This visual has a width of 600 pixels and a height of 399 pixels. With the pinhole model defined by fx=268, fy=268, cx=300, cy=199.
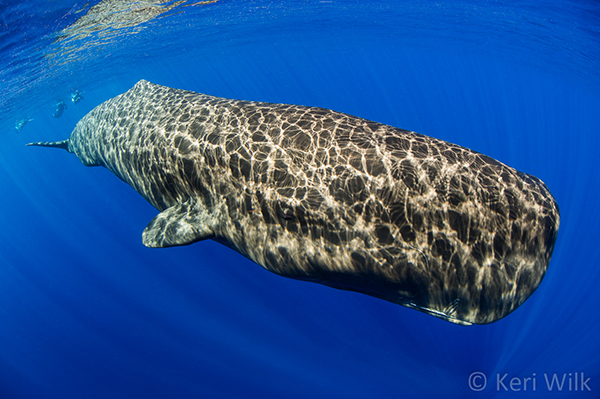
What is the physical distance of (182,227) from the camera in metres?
4.52

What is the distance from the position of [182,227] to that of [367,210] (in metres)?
3.07

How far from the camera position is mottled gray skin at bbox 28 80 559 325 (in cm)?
318

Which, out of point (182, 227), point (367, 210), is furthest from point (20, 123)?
point (367, 210)

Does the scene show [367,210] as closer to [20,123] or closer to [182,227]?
[182,227]

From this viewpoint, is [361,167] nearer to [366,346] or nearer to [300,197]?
[300,197]

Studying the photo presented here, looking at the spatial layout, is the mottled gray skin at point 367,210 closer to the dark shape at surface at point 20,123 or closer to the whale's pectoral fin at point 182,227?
the whale's pectoral fin at point 182,227

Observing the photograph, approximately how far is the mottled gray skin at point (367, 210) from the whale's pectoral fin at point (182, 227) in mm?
22

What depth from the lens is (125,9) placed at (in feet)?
46.3

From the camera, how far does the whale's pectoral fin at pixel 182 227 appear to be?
4383mm

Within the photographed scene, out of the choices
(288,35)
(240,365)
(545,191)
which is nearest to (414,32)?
(288,35)

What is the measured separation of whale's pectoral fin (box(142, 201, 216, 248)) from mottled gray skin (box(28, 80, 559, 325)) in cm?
2

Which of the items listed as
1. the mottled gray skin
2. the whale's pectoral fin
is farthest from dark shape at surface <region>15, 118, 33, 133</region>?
the mottled gray skin

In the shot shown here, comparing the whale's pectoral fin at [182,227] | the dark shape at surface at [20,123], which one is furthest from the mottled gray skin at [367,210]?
the dark shape at surface at [20,123]

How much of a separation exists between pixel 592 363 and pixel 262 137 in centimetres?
2339
